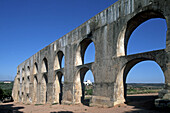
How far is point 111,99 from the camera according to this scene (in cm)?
998

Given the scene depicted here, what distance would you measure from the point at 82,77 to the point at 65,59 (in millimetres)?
2613

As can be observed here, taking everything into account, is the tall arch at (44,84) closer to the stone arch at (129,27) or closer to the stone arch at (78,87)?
the stone arch at (78,87)

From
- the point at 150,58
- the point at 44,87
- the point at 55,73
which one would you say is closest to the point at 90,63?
the point at 150,58

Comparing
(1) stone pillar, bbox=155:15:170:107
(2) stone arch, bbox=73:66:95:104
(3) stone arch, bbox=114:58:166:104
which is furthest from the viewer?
(2) stone arch, bbox=73:66:95:104

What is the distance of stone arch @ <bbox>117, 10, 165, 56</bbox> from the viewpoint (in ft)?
28.7

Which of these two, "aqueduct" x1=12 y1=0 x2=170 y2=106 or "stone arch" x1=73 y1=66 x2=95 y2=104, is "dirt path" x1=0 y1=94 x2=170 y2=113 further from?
"stone arch" x1=73 y1=66 x2=95 y2=104

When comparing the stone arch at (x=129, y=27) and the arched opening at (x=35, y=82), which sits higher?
the stone arch at (x=129, y=27)

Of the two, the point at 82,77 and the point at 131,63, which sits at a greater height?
the point at 131,63

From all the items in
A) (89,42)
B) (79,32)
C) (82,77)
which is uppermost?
(79,32)

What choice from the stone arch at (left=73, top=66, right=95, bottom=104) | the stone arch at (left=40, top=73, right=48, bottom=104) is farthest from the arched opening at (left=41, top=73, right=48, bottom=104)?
the stone arch at (left=73, top=66, right=95, bottom=104)

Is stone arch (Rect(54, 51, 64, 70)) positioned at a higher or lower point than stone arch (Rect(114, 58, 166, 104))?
higher

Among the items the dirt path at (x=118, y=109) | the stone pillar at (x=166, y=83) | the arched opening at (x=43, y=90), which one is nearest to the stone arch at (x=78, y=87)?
the dirt path at (x=118, y=109)

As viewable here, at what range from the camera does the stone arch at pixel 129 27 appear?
876 cm

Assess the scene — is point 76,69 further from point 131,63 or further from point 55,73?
point 131,63
